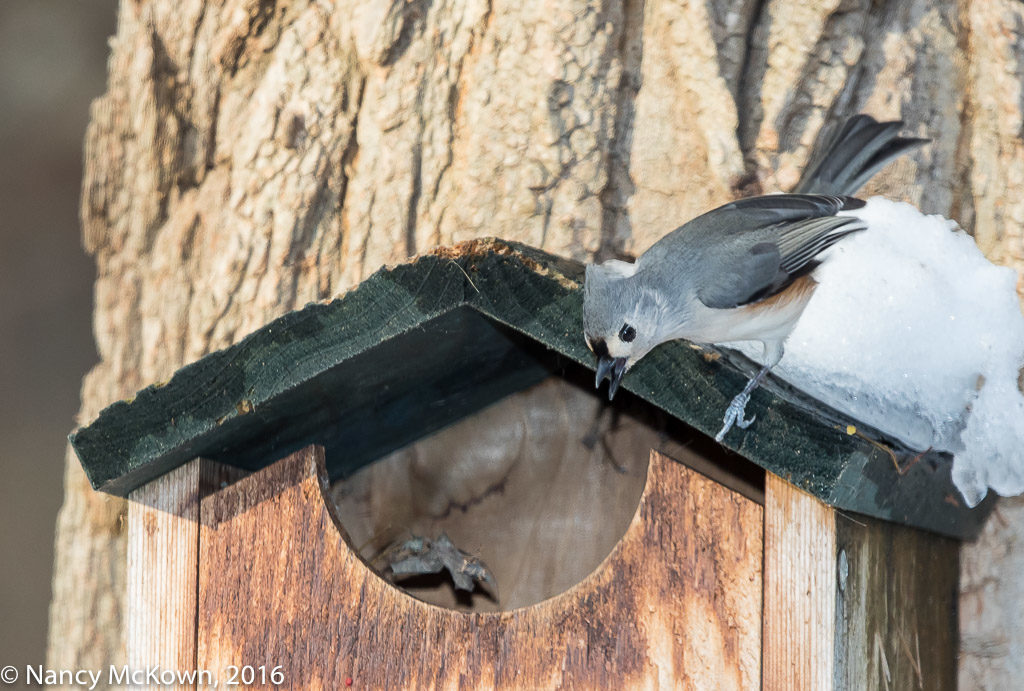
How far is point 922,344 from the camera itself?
152 centimetres

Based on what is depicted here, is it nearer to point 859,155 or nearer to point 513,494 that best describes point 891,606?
point 513,494

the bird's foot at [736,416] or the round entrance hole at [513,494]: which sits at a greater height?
the bird's foot at [736,416]

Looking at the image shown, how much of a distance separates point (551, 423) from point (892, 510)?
0.58 meters

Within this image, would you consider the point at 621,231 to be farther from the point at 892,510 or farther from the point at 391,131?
the point at 892,510

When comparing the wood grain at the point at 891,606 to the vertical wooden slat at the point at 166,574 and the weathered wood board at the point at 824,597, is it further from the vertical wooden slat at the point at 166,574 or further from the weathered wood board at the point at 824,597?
the vertical wooden slat at the point at 166,574

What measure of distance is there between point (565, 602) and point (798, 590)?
11.5 inches

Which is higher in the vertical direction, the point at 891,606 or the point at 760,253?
the point at 760,253

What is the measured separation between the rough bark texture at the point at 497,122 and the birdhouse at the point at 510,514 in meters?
0.63

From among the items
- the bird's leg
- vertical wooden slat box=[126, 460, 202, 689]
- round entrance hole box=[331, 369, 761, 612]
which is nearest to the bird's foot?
the bird's leg

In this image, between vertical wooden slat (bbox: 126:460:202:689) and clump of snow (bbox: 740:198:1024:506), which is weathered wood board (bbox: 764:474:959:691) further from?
vertical wooden slat (bbox: 126:460:202:689)

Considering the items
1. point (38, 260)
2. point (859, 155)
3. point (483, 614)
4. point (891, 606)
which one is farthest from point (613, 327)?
point (38, 260)

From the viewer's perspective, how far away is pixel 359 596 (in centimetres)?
133

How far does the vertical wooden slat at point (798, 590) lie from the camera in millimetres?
1151

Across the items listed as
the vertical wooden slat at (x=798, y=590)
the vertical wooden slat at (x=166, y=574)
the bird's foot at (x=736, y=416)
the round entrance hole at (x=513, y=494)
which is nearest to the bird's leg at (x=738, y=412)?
the bird's foot at (x=736, y=416)
